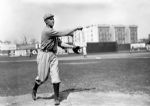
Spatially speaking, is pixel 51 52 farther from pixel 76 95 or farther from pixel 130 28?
pixel 130 28

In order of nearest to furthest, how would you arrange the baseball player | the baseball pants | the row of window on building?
the baseball player, the baseball pants, the row of window on building

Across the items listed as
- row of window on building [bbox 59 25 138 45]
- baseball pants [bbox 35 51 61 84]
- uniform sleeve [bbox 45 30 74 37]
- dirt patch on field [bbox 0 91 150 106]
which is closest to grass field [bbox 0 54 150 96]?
dirt patch on field [bbox 0 91 150 106]

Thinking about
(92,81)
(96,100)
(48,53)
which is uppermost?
(48,53)

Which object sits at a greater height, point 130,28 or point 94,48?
point 130,28

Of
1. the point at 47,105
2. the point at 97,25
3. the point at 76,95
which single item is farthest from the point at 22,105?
the point at 97,25

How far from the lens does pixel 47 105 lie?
4.64 m

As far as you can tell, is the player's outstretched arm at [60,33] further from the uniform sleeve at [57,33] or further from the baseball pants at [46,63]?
the baseball pants at [46,63]

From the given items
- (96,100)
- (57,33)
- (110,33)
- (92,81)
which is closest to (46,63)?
(57,33)

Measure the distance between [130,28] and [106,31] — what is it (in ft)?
54.5

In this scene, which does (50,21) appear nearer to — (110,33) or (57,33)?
(57,33)

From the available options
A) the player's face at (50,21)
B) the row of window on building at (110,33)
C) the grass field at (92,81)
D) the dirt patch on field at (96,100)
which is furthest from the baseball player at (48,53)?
the row of window on building at (110,33)

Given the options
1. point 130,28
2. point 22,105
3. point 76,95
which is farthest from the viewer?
point 130,28

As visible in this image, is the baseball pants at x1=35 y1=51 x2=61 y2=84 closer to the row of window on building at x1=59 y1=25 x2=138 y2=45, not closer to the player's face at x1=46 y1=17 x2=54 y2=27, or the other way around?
the player's face at x1=46 y1=17 x2=54 y2=27

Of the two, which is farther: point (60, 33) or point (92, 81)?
point (92, 81)
